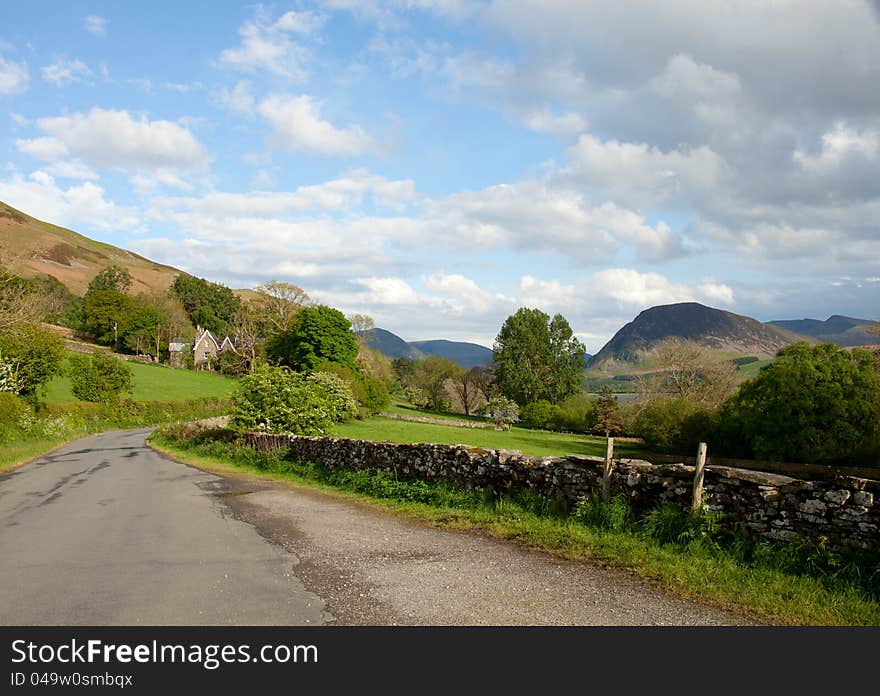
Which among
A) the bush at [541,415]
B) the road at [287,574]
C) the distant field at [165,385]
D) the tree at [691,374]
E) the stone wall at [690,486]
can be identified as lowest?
the bush at [541,415]

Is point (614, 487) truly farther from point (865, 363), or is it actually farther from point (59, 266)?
point (59, 266)

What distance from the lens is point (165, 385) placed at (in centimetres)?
6762

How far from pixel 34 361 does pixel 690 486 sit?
165 ft

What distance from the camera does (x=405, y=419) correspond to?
71062 mm

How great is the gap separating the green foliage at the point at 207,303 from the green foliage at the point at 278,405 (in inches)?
4180

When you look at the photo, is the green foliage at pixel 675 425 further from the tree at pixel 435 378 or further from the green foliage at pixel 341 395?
the tree at pixel 435 378

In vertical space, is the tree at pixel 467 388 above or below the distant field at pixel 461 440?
above

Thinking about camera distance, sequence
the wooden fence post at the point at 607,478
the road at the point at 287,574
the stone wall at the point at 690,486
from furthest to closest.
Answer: the wooden fence post at the point at 607,478 < the stone wall at the point at 690,486 < the road at the point at 287,574

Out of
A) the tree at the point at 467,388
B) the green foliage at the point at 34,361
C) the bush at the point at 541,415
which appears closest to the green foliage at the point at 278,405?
the green foliage at the point at 34,361

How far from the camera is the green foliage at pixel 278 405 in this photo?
22.2 m

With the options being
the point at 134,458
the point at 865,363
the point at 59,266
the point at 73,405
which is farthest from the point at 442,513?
the point at 59,266

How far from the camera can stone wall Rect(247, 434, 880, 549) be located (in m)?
6.78

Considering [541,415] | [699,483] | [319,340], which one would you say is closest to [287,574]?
[699,483]
